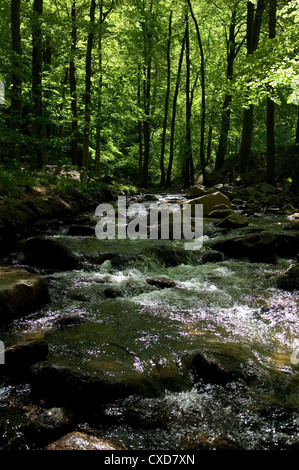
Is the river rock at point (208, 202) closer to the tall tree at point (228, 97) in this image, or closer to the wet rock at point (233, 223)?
the wet rock at point (233, 223)

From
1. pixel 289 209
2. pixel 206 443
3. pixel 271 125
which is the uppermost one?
pixel 271 125

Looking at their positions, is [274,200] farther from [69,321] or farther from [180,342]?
[69,321]

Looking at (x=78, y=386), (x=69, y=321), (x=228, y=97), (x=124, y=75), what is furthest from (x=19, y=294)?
(x=228, y=97)

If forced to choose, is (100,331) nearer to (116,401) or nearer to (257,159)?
(116,401)

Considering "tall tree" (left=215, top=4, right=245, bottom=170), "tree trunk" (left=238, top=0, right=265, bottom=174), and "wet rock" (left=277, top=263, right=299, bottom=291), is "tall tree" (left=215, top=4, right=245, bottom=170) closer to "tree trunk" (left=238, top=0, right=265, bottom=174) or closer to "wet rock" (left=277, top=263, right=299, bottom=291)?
"tree trunk" (left=238, top=0, right=265, bottom=174)

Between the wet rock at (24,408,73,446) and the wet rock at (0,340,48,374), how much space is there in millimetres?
754

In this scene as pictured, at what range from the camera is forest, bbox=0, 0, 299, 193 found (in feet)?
32.9

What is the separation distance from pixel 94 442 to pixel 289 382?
1.90 metres

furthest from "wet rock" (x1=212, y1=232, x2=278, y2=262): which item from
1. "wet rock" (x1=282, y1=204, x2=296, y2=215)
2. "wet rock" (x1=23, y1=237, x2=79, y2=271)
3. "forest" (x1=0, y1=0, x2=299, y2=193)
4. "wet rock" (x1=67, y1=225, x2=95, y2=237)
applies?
"wet rock" (x1=282, y1=204, x2=296, y2=215)

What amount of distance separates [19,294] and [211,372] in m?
2.71

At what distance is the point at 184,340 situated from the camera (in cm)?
370

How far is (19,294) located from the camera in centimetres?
420
